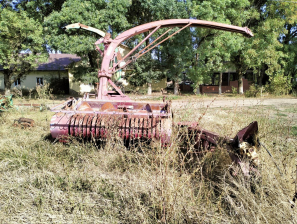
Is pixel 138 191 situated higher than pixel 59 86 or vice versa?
pixel 59 86

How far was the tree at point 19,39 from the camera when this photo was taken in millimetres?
12984

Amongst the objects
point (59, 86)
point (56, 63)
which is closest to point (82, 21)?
point (59, 86)

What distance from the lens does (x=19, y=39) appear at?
45.6 ft

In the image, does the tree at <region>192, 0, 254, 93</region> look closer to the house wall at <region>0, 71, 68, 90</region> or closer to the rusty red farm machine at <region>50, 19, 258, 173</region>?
the rusty red farm machine at <region>50, 19, 258, 173</region>

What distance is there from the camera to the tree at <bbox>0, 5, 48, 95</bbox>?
1298 cm

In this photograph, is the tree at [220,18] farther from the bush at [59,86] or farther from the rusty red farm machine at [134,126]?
the bush at [59,86]

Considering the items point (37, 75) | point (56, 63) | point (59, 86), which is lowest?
point (59, 86)

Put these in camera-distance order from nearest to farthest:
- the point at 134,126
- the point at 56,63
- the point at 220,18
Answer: the point at 134,126, the point at 220,18, the point at 56,63

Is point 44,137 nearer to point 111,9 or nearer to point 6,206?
point 6,206

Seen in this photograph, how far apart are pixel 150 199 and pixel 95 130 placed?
5.72 ft

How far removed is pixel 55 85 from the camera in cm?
2512

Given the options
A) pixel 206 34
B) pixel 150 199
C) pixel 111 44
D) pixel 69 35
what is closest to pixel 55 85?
pixel 69 35

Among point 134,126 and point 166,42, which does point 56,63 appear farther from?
point 134,126

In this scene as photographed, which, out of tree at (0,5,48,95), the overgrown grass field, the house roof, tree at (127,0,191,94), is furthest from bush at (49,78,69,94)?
the overgrown grass field
